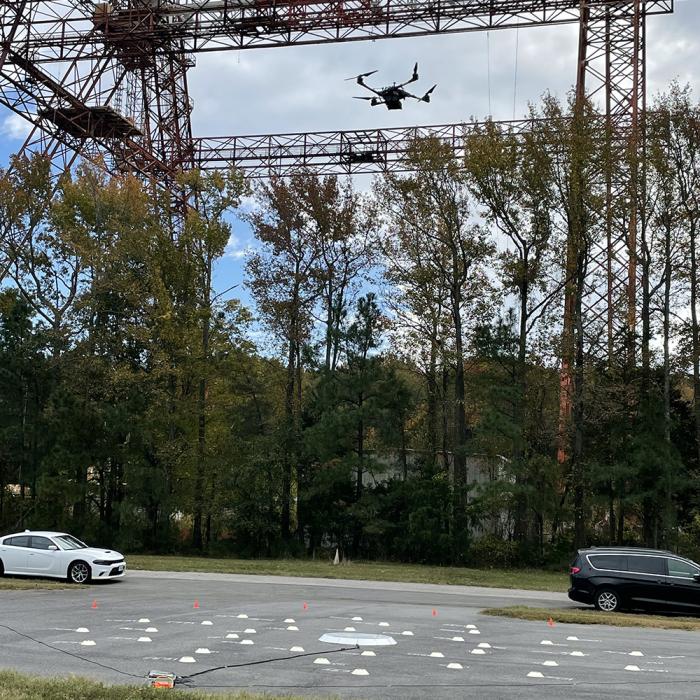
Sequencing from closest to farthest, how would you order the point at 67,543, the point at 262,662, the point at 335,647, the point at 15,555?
1. the point at 262,662
2. the point at 335,647
3. the point at 15,555
4. the point at 67,543

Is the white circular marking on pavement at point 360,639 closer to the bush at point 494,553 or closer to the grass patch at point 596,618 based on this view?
the grass patch at point 596,618

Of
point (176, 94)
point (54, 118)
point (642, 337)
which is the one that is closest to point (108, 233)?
point (54, 118)

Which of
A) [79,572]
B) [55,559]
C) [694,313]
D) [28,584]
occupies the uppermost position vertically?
[694,313]

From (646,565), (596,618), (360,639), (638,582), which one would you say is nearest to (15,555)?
(360,639)

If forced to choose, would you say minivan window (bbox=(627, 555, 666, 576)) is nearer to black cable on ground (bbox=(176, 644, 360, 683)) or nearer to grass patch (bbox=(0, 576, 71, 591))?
black cable on ground (bbox=(176, 644, 360, 683))

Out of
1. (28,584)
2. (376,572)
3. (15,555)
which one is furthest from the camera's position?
(376,572)

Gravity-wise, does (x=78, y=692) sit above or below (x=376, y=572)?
above

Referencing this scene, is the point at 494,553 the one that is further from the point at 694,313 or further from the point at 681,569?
the point at 681,569
